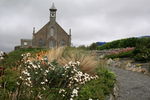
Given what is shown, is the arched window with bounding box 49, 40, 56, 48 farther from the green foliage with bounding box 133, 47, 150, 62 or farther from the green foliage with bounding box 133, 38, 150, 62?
the green foliage with bounding box 133, 47, 150, 62

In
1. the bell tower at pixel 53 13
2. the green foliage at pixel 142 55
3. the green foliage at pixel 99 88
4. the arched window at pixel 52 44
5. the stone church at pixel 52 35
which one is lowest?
the green foliage at pixel 99 88

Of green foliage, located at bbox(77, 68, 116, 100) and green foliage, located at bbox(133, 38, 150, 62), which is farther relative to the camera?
green foliage, located at bbox(133, 38, 150, 62)

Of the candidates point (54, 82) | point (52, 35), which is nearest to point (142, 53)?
point (54, 82)

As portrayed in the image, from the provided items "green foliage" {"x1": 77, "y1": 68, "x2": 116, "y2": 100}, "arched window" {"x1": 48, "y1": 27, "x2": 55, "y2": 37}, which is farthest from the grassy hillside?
"arched window" {"x1": 48, "y1": 27, "x2": 55, "y2": 37}

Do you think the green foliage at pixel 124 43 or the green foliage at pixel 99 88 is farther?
the green foliage at pixel 124 43

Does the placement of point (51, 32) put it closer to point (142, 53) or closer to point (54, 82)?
point (142, 53)

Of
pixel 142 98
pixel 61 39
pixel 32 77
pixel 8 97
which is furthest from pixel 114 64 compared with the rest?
pixel 61 39

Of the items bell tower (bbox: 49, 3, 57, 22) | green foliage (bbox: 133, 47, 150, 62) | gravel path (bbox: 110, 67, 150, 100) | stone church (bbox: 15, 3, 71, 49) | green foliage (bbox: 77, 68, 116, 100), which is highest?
bell tower (bbox: 49, 3, 57, 22)

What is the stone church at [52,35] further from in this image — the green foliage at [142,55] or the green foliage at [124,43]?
the green foliage at [142,55]

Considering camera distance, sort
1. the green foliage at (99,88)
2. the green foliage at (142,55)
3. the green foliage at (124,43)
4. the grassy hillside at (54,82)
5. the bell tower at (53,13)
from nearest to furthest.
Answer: the grassy hillside at (54,82)
the green foliage at (99,88)
the green foliage at (142,55)
the green foliage at (124,43)
the bell tower at (53,13)

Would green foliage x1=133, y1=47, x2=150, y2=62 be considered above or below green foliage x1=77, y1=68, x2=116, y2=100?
above

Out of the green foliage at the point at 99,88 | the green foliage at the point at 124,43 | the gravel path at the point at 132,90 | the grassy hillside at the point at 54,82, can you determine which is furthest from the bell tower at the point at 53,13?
the green foliage at the point at 99,88

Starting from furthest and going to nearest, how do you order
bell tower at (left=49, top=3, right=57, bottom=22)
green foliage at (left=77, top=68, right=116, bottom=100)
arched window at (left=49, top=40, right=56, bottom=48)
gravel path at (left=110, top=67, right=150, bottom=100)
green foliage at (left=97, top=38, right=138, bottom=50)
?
bell tower at (left=49, top=3, right=57, bottom=22), arched window at (left=49, top=40, right=56, bottom=48), green foliage at (left=97, top=38, right=138, bottom=50), gravel path at (left=110, top=67, right=150, bottom=100), green foliage at (left=77, top=68, right=116, bottom=100)

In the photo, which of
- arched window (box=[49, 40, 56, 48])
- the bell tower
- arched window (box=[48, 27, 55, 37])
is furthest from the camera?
arched window (box=[48, 27, 55, 37])
